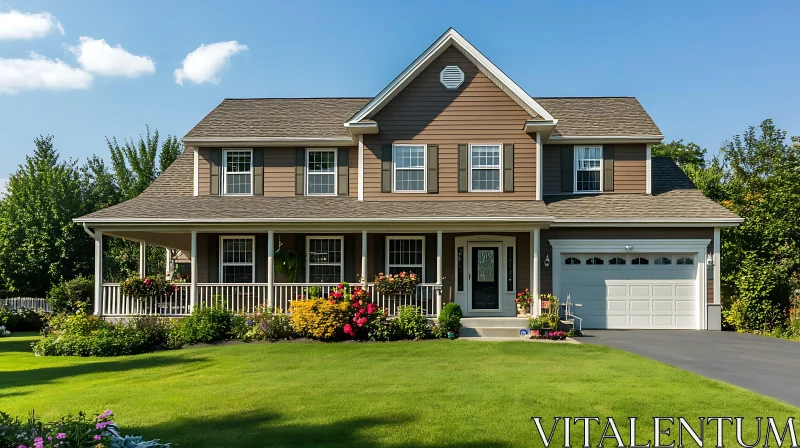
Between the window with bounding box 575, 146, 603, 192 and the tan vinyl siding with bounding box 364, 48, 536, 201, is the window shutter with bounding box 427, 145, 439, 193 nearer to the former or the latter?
the tan vinyl siding with bounding box 364, 48, 536, 201

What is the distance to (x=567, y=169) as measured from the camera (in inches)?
719

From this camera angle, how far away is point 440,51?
17.1 m

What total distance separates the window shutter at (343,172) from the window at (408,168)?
1.64 meters

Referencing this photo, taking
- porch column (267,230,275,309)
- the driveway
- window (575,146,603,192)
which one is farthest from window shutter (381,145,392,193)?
the driveway

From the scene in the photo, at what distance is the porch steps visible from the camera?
15148 mm

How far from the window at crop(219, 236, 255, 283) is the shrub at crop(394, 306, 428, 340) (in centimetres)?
523

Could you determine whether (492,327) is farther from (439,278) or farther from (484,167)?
(484,167)

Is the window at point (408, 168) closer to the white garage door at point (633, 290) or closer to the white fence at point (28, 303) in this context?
the white garage door at point (633, 290)

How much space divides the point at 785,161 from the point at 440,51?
504 inches

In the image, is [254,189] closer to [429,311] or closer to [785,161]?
[429,311]

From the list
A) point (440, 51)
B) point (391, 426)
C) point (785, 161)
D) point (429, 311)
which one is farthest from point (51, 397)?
point (785, 161)

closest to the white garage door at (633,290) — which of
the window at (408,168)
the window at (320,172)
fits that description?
the window at (408,168)

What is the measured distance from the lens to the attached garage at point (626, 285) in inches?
666

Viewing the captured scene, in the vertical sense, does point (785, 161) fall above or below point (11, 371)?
above
